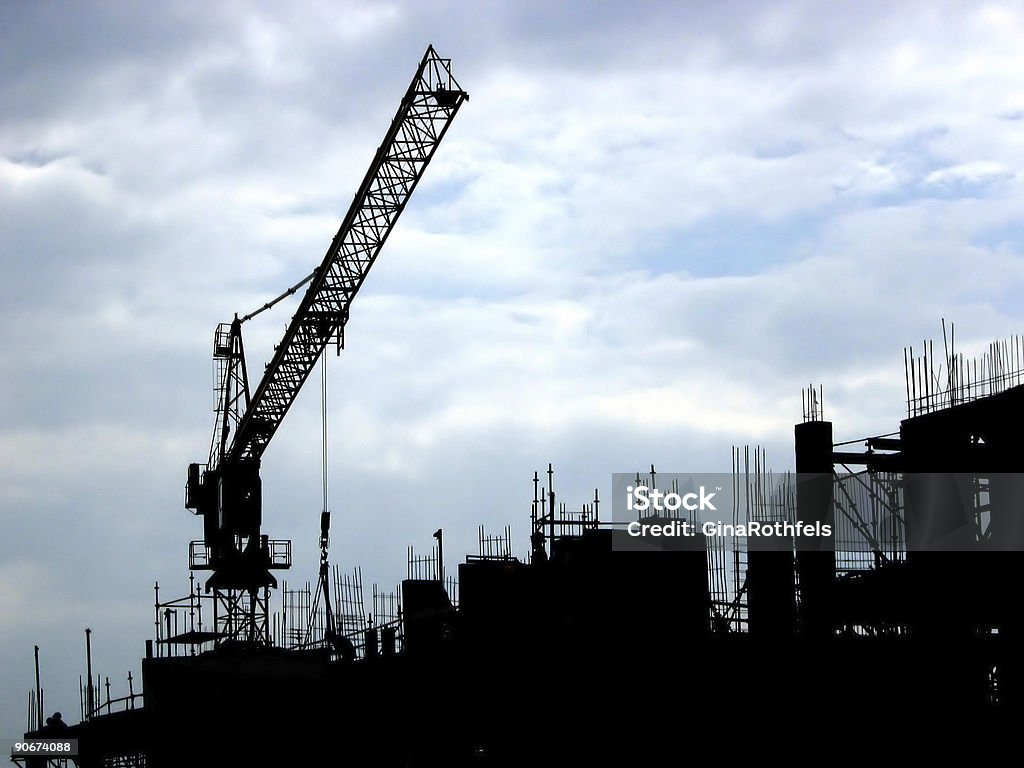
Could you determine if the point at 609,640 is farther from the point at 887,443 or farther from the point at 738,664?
the point at 887,443

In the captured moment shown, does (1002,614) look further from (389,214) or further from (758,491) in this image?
(389,214)

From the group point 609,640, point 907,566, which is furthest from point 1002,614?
point 609,640

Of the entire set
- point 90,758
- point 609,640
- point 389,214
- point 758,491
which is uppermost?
point 389,214

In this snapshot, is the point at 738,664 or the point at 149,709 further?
the point at 149,709

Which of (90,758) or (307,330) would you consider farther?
(307,330)

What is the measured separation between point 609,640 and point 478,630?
5.96 meters

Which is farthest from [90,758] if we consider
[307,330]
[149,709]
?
[307,330]

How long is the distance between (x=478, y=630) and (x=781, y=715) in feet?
37.3

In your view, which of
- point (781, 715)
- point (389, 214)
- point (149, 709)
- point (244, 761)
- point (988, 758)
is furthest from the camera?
point (389, 214)

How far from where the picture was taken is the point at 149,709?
62.0 m

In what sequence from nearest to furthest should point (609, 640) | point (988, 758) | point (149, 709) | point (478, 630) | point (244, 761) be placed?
point (988, 758), point (609, 640), point (478, 630), point (244, 761), point (149, 709)

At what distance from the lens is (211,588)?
226ft

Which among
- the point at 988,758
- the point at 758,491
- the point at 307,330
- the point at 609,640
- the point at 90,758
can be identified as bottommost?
the point at 90,758

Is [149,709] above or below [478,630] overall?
below
